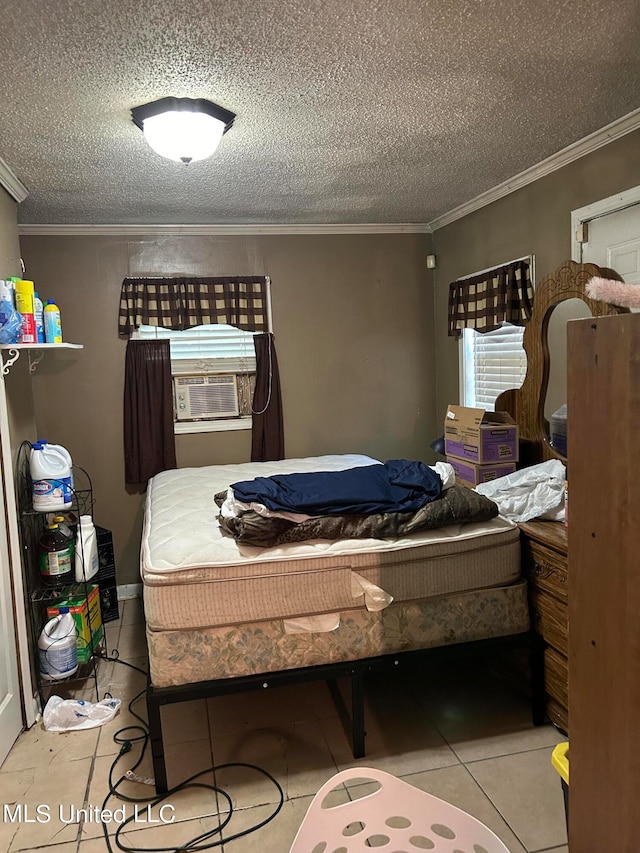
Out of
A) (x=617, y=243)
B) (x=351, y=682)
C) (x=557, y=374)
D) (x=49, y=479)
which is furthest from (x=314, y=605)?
(x=617, y=243)

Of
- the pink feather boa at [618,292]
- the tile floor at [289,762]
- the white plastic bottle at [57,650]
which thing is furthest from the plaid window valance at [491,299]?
the white plastic bottle at [57,650]

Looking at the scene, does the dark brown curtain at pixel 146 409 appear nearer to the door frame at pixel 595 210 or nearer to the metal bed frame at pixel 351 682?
the metal bed frame at pixel 351 682

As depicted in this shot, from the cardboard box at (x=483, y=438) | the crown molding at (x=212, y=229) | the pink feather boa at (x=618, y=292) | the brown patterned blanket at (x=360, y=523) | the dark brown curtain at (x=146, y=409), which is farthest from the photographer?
the dark brown curtain at (x=146, y=409)

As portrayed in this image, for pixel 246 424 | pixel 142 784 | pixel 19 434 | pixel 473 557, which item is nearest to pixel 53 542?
pixel 19 434

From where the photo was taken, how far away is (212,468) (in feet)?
12.4

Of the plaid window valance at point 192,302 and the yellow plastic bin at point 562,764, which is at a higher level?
the plaid window valance at point 192,302

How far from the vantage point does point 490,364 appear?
3709mm

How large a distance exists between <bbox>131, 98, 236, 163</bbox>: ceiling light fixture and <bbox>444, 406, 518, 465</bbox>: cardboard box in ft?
6.09

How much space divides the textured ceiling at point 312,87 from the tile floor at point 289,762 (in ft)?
7.94

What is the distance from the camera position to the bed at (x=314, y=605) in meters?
2.05

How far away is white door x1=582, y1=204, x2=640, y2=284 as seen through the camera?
2.44 m

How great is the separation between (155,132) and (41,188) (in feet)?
3.99

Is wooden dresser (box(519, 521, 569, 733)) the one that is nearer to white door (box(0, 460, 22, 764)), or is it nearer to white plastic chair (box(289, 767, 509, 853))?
white plastic chair (box(289, 767, 509, 853))

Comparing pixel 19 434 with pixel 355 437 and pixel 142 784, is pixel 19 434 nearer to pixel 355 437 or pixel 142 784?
pixel 142 784
